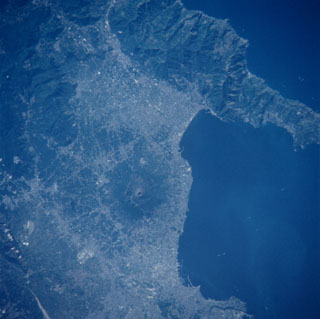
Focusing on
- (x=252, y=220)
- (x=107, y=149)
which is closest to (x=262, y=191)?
(x=252, y=220)

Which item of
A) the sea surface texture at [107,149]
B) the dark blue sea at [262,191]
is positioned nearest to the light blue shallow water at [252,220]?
the dark blue sea at [262,191]

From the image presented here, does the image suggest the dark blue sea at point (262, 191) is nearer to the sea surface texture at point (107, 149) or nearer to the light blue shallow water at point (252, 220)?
the light blue shallow water at point (252, 220)

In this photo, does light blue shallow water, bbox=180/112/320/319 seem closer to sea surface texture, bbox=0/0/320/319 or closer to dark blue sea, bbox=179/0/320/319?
dark blue sea, bbox=179/0/320/319

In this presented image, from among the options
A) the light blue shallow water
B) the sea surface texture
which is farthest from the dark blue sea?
the sea surface texture

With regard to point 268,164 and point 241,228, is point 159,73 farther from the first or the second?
point 241,228

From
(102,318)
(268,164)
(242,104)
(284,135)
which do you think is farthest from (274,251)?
(102,318)
